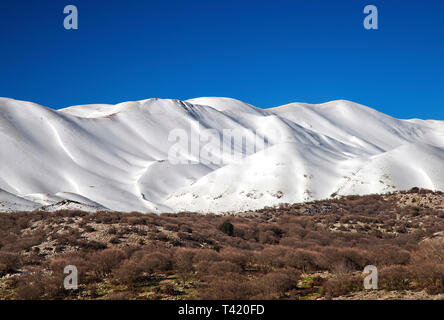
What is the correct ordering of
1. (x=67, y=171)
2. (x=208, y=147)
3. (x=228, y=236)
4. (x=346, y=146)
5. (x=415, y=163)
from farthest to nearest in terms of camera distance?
(x=346, y=146) < (x=208, y=147) < (x=67, y=171) < (x=415, y=163) < (x=228, y=236)

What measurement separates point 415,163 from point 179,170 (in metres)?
39.1

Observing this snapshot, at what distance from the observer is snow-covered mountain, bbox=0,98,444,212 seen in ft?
158

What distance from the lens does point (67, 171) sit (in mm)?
60250

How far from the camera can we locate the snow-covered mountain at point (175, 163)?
48.2m

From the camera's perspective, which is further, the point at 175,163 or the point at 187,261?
the point at 175,163

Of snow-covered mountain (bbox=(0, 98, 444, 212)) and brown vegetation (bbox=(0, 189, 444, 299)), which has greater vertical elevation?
snow-covered mountain (bbox=(0, 98, 444, 212))

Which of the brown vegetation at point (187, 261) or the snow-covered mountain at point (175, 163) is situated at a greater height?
the snow-covered mountain at point (175, 163)

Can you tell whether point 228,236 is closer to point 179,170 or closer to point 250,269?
point 250,269

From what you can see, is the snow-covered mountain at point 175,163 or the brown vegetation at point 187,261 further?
the snow-covered mountain at point 175,163

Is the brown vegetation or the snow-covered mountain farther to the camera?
the snow-covered mountain

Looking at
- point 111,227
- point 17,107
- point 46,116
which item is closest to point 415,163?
point 111,227

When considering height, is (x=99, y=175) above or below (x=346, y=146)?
below

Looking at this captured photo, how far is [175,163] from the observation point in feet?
238

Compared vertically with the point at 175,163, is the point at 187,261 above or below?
below
